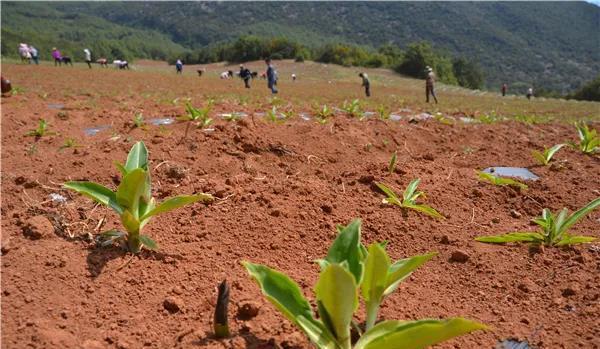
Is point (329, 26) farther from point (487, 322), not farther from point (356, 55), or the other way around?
point (487, 322)

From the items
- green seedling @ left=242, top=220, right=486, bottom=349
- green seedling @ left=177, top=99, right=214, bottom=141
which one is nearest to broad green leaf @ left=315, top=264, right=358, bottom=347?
green seedling @ left=242, top=220, right=486, bottom=349

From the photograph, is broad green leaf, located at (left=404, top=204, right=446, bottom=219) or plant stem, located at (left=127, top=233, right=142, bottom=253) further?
broad green leaf, located at (left=404, top=204, right=446, bottom=219)

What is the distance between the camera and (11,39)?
7744 cm

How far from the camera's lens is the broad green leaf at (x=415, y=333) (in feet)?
3.84

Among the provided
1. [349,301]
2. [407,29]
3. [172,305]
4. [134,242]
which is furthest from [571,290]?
[407,29]

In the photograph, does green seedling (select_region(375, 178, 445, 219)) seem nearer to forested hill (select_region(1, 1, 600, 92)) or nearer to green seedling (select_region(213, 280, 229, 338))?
green seedling (select_region(213, 280, 229, 338))

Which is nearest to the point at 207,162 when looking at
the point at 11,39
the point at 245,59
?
the point at 245,59

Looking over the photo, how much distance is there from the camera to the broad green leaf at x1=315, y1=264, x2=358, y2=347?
118 centimetres

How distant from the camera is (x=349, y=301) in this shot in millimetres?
1249

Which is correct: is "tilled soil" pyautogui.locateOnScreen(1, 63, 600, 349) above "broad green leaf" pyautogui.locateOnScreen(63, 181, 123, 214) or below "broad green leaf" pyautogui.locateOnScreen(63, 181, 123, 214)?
below

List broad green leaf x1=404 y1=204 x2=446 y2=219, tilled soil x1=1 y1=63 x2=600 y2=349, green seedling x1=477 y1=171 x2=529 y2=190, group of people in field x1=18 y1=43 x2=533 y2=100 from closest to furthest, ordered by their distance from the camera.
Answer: tilled soil x1=1 y1=63 x2=600 y2=349
broad green leaf x1=404 y1=204 x2=446 y2=219
green seedling x1=477 y1=171 x2=529 y2=190
group of people in field x1=18 y1=43 x2=533 y2=100

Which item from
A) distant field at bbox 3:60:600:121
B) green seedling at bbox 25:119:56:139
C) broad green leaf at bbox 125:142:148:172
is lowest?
distant field at bbox 3:60:600:121

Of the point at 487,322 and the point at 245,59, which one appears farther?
the point at 245,59

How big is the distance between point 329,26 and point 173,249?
7422 inches
